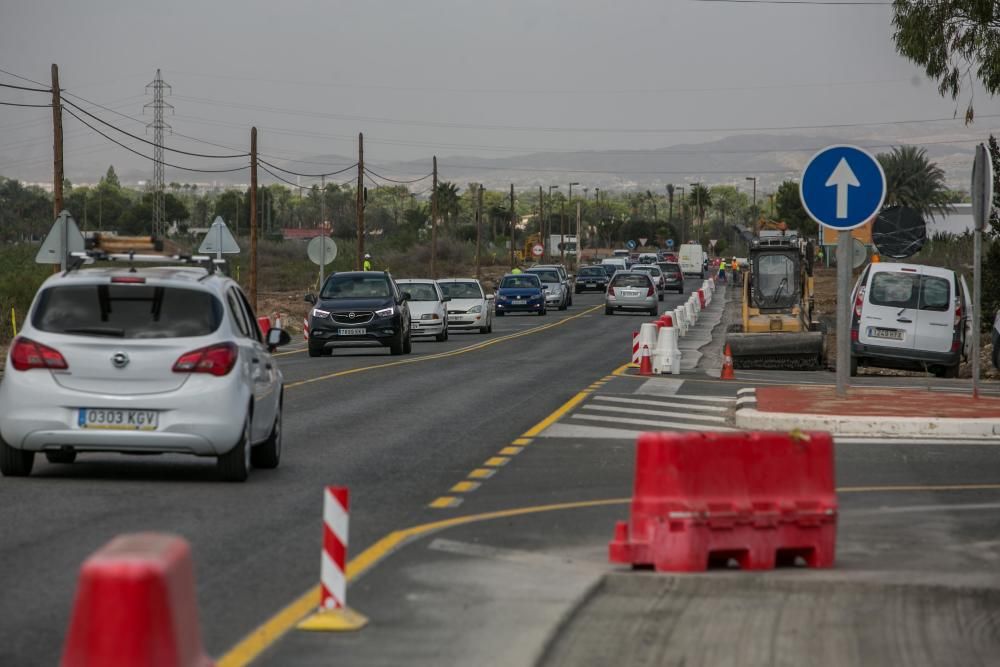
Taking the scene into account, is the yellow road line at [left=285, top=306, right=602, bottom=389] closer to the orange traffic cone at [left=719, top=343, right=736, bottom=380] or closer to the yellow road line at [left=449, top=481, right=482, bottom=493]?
the orange traffic cone at [left=719, top=343, right=736, bottom=380]

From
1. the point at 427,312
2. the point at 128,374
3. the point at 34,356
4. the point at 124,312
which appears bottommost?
the point at 427,312

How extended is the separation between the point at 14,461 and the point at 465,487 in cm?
347

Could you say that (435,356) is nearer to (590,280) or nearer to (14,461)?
(14,461)

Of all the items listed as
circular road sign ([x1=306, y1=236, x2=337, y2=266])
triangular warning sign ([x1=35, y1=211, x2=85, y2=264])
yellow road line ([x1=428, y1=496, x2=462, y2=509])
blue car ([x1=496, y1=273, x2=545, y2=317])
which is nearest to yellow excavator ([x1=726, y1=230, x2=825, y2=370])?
triangular warning sign ([x1=35, y1=211, x2=85, y2=264])

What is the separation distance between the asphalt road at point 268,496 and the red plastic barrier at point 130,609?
9.65 feet

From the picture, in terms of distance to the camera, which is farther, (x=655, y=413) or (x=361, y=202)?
(x=361, y=202)

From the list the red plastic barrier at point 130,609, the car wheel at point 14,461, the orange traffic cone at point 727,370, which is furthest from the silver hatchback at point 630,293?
the red plastic barrier at point 130,609

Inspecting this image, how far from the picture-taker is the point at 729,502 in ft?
31.9

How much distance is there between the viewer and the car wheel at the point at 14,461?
A: 13.5 metres

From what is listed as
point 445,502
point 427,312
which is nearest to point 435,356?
point 427,312

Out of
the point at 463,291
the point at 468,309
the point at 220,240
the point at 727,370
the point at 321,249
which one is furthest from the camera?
the point at 321,249

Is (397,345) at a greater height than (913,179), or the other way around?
(913,179)

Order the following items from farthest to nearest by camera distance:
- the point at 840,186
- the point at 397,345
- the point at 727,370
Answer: the point at 397,345, the point at 727,370, the point at 840,186

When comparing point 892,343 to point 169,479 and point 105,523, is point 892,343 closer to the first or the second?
point 169,479
